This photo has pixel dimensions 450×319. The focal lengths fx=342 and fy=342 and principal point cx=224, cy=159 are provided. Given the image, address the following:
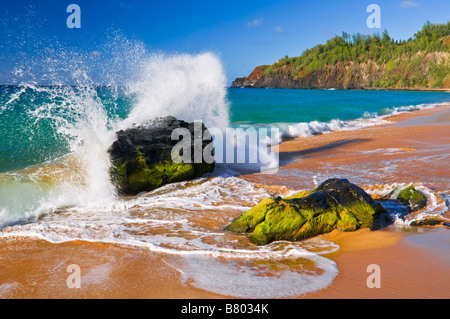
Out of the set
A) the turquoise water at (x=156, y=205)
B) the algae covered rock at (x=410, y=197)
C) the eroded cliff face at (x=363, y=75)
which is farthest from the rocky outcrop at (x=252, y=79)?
the algae covered rock at (x=410, y=197)

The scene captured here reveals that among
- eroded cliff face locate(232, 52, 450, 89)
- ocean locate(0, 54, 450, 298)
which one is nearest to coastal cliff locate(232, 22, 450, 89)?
eroded cliff face locate(232, 52, 450, 89)

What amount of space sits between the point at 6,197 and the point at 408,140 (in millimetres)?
11588

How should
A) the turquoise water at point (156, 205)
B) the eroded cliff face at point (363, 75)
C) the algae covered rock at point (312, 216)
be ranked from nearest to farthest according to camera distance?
the turquoise water at point (156, 205) < the algae covered rock at point (312, 216) < the eroded cliff face at point (363, 75)

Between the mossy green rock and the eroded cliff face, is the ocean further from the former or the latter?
the eroded cliff face

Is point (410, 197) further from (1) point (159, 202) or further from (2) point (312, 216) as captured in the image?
(1) point (159, 202)

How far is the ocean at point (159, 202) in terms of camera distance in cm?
Result: 358

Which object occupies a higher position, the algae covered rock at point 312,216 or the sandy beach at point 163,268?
the algae covered rock at point 312,216

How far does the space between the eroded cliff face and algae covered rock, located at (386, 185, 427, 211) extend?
333 ft

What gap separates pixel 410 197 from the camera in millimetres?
5434

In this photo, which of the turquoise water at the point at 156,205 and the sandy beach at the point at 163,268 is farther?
the turquoise water at the point at 156,205

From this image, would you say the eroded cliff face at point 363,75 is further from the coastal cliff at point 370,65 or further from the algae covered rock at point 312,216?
the algae covered rock at point 312,216

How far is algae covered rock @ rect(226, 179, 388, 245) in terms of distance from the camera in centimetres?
436
